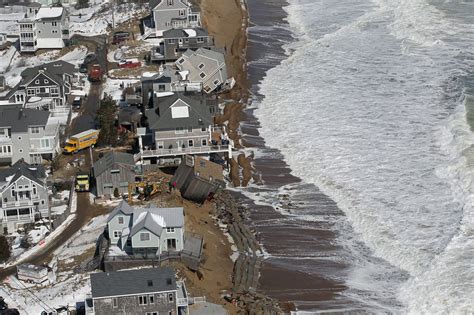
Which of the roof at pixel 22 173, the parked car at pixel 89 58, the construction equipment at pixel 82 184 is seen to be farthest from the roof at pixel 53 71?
the construction equipment at pixel 82 184

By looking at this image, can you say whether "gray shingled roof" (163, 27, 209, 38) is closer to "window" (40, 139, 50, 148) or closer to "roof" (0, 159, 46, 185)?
"window" (40, 139, 50, 148)

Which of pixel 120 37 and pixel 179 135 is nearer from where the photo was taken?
pixel 179 135

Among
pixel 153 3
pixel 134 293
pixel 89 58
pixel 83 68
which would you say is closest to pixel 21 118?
pixel 83 68

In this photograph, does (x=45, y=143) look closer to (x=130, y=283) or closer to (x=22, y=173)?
(x=22, y=173)

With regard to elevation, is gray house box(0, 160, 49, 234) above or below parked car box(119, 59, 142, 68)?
above

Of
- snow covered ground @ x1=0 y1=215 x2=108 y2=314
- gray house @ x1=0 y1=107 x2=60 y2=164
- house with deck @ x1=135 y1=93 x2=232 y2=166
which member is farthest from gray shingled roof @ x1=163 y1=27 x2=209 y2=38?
snow covered ground @ x1=0 y1=215 x2=108 y2=314

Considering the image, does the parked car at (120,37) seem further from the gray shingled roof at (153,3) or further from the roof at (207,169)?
the roof at (207,169)

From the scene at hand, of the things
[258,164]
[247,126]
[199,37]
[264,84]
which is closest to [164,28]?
[199,37]
